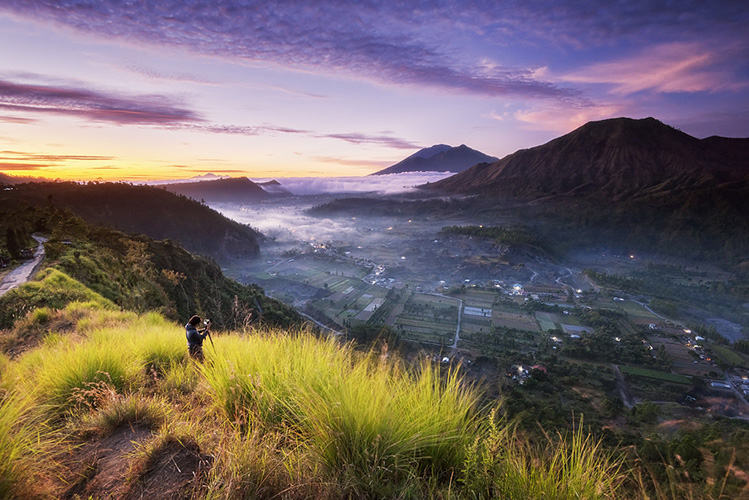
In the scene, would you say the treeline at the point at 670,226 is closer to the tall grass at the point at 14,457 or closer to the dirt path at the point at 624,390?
the dirt path at the point at 624,390

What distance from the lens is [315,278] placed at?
108062 millimetres

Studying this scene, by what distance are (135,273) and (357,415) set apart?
70.0 feet

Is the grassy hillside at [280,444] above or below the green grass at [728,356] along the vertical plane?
above

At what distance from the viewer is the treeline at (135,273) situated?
1434 centimetres

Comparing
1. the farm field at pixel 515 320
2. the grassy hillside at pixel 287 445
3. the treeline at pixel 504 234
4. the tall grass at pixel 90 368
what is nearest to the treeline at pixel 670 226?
the treeline at pixel 504 234

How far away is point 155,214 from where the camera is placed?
119875 mm

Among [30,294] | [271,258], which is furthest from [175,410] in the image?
[271,258]

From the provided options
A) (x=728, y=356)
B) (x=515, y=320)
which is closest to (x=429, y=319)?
(x=515, y=320)

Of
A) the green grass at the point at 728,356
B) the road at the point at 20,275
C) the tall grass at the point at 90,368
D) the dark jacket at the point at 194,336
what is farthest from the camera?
the green grass at the point at 728,356

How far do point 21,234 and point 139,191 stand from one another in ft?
418

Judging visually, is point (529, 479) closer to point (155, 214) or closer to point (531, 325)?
point (531, 325)

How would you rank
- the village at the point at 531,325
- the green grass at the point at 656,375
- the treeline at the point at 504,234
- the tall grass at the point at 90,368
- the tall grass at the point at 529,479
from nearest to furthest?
the tall grass at the point at 529,479, the tall grass at the point at 90,368, the village at the point at 531,325, the green grass at the point at 656,375, the treeline at the point at 504,234

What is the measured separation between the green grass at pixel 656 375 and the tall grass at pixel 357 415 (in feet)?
187

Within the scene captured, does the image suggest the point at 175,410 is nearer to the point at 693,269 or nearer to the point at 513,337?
the point at 513,337
